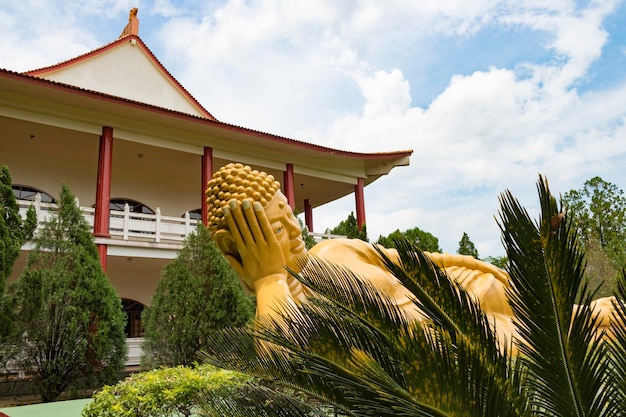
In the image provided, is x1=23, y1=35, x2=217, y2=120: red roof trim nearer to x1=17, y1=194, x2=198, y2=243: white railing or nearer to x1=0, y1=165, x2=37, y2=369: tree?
x1=17, y1=194, x2=198, y2=243: white railing

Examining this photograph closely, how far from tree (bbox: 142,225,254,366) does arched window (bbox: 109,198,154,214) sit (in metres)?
6.08

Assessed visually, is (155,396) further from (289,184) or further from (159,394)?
(289,184)

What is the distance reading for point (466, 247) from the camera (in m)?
15.7

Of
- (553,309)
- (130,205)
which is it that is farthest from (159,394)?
(130,205)

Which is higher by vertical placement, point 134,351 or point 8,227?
point 8,227

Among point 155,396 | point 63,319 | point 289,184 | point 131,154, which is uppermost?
point 131,154

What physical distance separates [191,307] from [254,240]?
14.1 feet

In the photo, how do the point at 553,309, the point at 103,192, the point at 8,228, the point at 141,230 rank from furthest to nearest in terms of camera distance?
the point at 141,230 < the point at 103,192 < the point at 8,228 < the point at 553,309

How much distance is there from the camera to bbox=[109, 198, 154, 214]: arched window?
13.3 m

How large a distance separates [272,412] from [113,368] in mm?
6219

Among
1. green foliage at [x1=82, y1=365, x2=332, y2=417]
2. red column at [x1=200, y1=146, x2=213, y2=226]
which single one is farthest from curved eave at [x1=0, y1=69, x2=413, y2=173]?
green foliage at [x1=82, y1=365, x2=332, y2=417]

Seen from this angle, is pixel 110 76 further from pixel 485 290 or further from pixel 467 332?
pixel 467 332

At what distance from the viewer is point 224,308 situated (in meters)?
7.61

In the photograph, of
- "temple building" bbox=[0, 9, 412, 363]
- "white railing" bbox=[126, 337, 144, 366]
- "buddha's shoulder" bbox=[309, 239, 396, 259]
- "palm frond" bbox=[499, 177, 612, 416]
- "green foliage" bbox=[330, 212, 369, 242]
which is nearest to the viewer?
"palm frond" bbox=[499, 177, 612, 416]
